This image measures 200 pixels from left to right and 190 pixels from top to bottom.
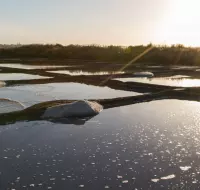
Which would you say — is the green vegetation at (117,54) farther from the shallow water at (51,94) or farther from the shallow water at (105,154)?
the shallow water at (105,154)

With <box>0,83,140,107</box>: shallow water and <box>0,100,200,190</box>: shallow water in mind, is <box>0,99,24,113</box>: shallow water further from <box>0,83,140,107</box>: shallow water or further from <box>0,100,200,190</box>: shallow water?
<box>0,100,200,190</box>: shallow water

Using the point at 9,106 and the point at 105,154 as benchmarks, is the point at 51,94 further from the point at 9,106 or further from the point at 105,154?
the point at 105,154

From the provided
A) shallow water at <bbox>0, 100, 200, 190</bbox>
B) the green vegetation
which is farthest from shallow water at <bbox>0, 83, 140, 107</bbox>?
the green vegetation

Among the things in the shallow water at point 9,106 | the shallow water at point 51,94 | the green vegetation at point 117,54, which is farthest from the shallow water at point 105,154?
the green vegetation at point 117,54

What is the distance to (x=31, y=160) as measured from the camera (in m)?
5.02

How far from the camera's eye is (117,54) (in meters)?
34.9

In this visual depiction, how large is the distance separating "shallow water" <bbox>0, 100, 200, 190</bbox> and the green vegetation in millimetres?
23891

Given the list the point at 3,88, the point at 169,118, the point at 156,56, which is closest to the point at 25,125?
the point at 169,118

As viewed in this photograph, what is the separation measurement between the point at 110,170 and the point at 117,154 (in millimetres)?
687

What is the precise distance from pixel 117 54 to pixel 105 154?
30.2 meters

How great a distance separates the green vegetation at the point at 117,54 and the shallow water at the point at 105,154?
23.9m

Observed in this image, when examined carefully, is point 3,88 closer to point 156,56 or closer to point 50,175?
point 50,175

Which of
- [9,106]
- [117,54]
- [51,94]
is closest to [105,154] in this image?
[9,106]

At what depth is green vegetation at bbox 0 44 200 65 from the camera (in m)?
31.0
